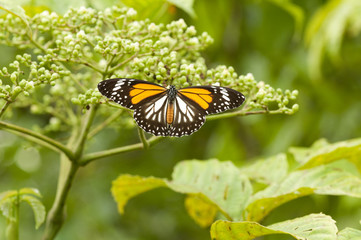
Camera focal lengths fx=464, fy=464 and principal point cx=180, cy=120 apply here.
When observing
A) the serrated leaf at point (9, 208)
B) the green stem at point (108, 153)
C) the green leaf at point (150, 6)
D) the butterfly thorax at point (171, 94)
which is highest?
the green leaf at point (150, 6)

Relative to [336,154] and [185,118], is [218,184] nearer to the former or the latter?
[185,118]

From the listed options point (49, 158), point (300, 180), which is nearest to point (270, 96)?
point (300, 180)

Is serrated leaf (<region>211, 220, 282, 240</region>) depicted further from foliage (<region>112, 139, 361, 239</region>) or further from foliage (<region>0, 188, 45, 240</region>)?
foliage (<region>0, 188, 45, 240</region>)

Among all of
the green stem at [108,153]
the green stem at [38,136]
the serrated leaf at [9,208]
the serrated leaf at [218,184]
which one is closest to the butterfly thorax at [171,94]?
the green stem at [108,153]

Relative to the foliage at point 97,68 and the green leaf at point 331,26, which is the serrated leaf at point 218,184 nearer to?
the foliage at point 97,68

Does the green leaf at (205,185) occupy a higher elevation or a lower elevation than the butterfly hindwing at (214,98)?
lower

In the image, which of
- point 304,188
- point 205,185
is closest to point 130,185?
point 205,185

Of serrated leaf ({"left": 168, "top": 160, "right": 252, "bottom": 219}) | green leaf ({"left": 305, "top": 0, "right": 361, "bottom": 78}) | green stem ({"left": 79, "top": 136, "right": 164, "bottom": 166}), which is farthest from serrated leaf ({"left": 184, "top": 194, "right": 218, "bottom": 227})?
green leaf ({"left": 305, "top": 0, "right": 361, "bottom": 78})

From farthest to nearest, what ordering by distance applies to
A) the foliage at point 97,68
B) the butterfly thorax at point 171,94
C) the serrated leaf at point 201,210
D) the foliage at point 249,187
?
the serrated leaf at point 201,210
the butterfly thorax at point 171,94
the foliage at point 97,68
the foliage at point 249,187
